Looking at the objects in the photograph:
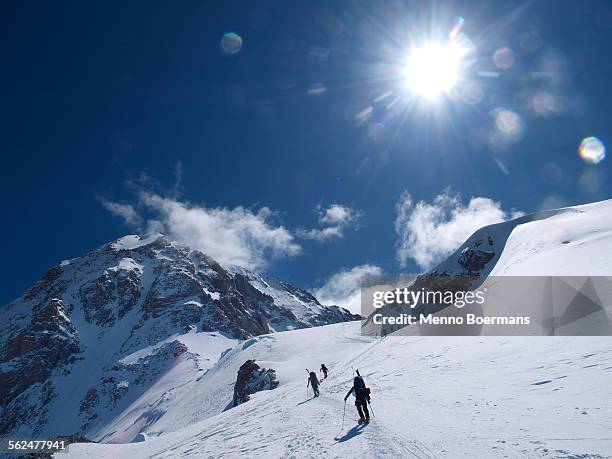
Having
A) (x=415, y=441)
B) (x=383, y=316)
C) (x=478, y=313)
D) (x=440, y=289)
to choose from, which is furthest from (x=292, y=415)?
(x=383, y=316)

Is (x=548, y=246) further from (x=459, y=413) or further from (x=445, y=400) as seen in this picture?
(x=459, y=413)

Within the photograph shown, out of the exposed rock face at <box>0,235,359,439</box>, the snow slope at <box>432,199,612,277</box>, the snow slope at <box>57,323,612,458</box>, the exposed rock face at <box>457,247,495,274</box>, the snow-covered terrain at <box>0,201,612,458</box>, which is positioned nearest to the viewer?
the snow slope at <box>57,323,612,458</box>

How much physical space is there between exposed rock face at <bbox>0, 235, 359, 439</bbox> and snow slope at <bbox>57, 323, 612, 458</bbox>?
96.2 metres

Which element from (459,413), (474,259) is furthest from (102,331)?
(459,413)

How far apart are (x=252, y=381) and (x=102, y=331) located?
134 m

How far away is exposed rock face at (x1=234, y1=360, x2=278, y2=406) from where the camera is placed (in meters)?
45.9

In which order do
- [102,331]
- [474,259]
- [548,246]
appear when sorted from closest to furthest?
[548,246] → [474,259] → [102,331]

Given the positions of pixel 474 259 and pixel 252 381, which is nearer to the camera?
pixel 252 381

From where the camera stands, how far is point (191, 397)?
2482 inches

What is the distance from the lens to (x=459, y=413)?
446 inches

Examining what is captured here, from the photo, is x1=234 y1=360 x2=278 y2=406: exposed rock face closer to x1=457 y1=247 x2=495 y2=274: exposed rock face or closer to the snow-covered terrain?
the snow-covered terrain

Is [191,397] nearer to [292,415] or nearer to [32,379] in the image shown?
[292,415]

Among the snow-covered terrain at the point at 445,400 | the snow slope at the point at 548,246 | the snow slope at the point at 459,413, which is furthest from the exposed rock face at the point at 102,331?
the snow slope at the point at 459,413

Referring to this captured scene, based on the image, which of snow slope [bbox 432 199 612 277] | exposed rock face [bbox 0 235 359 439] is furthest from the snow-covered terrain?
exposed rock face [bbox 0 235 359 439]
